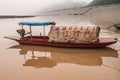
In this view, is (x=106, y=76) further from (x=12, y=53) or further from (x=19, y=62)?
(x=12, y=53)

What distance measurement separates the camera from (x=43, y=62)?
1380cm

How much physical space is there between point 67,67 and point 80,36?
16.5 ft

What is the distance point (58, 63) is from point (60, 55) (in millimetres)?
2052

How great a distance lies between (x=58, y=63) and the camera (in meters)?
13.5

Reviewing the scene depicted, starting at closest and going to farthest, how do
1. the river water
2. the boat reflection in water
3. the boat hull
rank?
the river water
the boat reflection in water
the boat hull

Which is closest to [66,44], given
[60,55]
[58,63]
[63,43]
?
[63,43]

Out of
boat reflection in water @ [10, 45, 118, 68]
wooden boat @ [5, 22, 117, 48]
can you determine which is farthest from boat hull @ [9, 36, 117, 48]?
boat reflection in water @ [10, 45, 118, 68]

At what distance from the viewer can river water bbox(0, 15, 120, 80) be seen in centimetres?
1094

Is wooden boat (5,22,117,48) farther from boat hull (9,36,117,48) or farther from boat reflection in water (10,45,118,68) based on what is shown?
boat reflection in water (10,45,118,68)

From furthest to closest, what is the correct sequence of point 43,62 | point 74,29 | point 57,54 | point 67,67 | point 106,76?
point 74,29 < point 57,54 < point 43,62 < point 67,67 < point 106,76

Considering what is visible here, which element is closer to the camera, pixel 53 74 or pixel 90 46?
pixel 53 74

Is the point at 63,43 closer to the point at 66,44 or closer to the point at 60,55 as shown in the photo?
the point at 66,44

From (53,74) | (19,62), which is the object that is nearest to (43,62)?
(19,62)

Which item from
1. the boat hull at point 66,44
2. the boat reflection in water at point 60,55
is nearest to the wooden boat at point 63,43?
the boat hull at point 66,44
